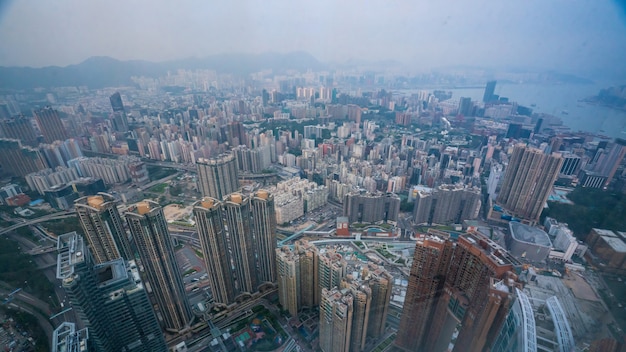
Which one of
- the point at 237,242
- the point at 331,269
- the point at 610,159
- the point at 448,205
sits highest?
the point at 610,159

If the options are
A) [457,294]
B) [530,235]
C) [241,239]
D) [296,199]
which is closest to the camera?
[457,294]

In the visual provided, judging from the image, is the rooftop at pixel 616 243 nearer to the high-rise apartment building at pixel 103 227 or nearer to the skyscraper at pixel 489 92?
the high-rise apartment building at pixel 103 227

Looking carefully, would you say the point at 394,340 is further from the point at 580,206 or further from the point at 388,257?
the point at 580,206

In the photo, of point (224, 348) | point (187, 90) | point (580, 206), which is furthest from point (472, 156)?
point (187, 90)

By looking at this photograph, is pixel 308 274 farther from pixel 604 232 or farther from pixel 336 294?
pixel 604 232

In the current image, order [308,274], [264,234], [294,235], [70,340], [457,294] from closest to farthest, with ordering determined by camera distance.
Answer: [70,340] < [457,294] < [308,274] < [264,234] < [294,235]

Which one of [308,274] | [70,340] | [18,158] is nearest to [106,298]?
[70,340]

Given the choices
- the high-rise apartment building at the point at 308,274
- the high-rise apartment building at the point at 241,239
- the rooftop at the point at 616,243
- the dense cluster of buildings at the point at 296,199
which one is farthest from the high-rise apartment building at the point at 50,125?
the rooftop at the point at 616,243

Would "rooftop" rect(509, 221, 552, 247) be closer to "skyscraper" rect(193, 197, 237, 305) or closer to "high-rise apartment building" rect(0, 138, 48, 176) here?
"skyscraper" rect(193, 197, 237, 305)
